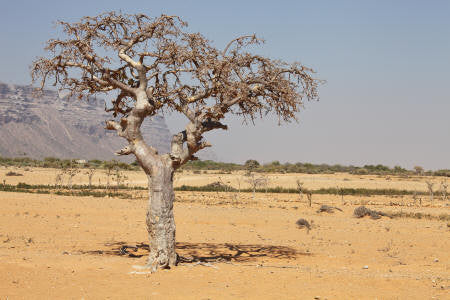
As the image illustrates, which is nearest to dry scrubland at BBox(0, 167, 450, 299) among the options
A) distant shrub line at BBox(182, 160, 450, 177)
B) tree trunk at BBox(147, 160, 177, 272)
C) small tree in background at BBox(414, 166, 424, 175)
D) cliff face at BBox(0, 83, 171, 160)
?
tree trunk at BBox(147, 160, 177, 272)

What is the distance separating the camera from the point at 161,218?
10.9 metres

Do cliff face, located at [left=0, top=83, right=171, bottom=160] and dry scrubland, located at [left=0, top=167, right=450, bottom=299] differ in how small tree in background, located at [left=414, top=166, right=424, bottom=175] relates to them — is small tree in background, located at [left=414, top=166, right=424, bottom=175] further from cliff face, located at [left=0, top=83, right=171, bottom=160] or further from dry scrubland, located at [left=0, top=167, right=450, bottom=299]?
cliff face, located at [left=0, top=83, right=171, bottom=160]

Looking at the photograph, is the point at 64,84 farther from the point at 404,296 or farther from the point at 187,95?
the point at 404,296

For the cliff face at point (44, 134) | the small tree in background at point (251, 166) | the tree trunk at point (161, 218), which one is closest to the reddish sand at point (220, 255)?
the tree trunk at point (161, 218)

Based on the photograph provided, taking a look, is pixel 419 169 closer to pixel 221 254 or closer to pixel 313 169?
pixel 313 169

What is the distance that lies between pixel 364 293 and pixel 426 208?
25035 millimetres

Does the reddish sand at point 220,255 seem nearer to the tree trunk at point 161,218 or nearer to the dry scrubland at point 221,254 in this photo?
the dry scrubland at point 221,254

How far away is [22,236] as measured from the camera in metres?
15.9

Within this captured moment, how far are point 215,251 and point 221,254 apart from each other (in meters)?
0.59

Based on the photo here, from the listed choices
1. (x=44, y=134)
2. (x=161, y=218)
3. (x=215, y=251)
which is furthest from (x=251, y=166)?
(x=44, y=134)

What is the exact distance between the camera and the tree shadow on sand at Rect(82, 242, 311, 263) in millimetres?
13384

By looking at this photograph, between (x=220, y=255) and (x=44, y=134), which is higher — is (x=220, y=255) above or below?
below

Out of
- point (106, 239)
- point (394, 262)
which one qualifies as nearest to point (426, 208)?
point (394, 262)

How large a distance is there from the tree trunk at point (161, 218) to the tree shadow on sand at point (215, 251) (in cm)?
145
